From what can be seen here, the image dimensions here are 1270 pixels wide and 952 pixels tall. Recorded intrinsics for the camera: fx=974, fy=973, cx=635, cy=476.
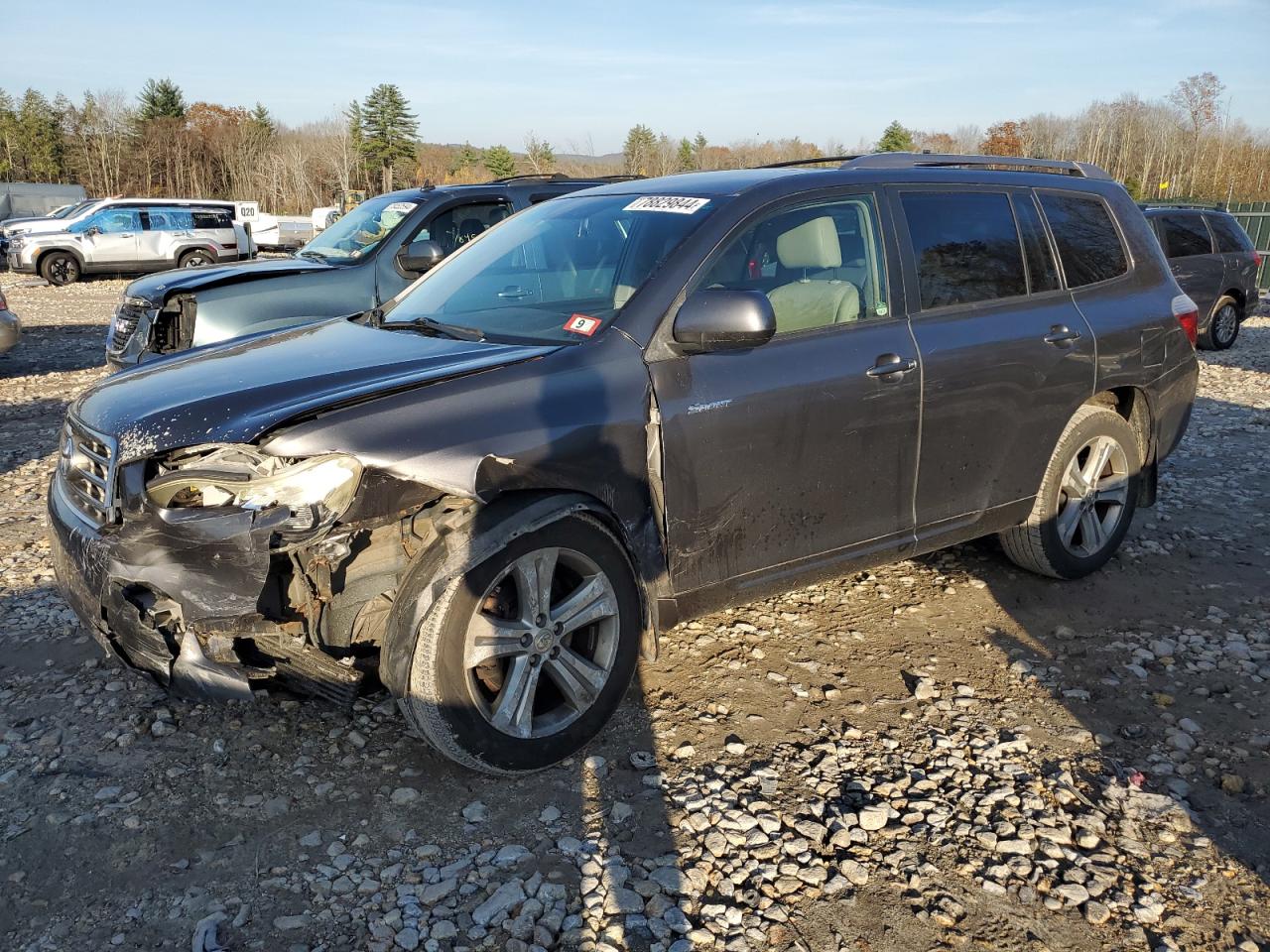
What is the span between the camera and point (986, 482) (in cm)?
428

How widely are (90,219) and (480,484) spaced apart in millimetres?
25155

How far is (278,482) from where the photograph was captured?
2775mm

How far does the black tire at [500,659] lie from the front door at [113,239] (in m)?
24.8

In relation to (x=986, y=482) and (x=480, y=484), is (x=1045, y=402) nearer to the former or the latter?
(x=986, y=482)

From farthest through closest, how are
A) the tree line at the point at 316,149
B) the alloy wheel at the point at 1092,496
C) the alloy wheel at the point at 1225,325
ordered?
1. the tree line at the point at 316,149
2. the alloy wheel at the point at 1225,325
3. the alloy wheel at the point at 1092,496

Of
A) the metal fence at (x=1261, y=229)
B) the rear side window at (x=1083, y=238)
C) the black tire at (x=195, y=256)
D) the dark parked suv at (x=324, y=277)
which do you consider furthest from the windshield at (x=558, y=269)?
the black tire at (x=195, y=256)

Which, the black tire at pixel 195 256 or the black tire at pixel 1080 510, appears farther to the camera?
the black tire at pixel 195 256

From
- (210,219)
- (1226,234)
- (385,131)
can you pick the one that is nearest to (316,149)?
(385,131)

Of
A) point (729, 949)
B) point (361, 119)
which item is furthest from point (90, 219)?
point (361, 119)

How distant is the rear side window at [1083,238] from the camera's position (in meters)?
4.60

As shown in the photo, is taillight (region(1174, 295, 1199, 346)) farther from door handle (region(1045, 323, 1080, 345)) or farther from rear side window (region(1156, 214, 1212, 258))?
rear side window (region(1156, 214, 1212, 258))

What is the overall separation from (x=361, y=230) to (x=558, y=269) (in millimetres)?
Result: 4957

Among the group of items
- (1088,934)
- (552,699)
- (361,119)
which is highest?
(361,119)

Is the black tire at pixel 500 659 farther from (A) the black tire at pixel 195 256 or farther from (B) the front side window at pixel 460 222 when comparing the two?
(A) the black tire at pixel 195 256
